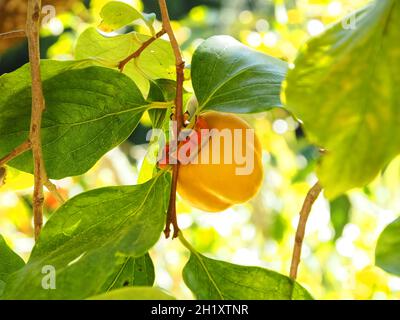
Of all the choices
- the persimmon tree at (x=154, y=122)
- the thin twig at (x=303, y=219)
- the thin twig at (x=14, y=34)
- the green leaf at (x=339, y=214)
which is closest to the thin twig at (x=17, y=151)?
the persimmon tree at (x=154, y=122)

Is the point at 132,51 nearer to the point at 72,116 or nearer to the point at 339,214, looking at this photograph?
the point at 72,116

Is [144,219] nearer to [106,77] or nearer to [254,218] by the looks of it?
[106,77]

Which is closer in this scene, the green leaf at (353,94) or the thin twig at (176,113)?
the green leaf at (353,94)

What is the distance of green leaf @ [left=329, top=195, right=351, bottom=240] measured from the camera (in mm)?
1511

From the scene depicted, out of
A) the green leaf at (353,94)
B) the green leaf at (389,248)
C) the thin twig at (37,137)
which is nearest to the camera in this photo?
the green leaf at (353,94)

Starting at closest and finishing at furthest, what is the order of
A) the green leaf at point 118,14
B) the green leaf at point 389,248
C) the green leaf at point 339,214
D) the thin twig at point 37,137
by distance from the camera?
the green leaf at point 389,248, the thin twig at point 37,137, the green leaf at point 118,14, the green leaf at point 339,214

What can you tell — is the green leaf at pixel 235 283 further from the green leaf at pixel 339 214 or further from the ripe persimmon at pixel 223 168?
the green leaf at pixel 339 214

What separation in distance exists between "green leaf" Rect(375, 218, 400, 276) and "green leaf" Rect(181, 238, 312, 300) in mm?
66

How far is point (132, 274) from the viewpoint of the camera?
0.60m

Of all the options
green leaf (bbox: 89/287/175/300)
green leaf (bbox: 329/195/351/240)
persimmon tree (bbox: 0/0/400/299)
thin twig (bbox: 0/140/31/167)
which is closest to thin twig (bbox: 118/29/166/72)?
persimmon tree (bbox: 0/0/400/299)

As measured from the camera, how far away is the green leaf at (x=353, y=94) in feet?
1.25

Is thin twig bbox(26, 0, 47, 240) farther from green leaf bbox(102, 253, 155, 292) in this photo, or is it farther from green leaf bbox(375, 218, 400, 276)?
green leaf bbox(375, 218, 400, 276)

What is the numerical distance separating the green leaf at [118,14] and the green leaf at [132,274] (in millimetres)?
240
